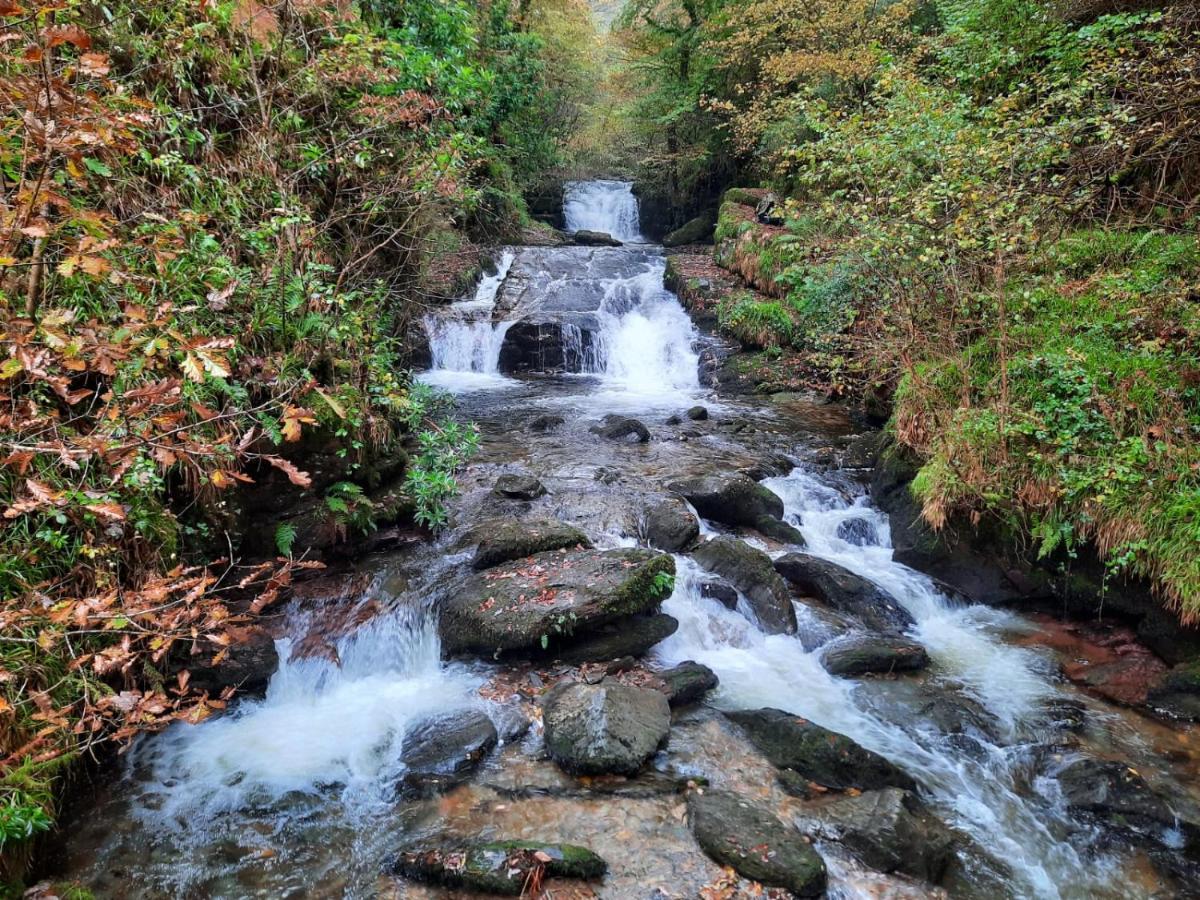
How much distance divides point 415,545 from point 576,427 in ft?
15.6

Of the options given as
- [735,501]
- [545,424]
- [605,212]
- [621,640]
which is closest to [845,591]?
[735,501]

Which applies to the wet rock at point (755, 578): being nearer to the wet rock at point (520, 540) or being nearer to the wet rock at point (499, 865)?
the wet rock at point (520, 540)

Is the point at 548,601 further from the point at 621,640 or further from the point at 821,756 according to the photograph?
the point at 821,756

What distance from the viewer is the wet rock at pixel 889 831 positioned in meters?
3.83

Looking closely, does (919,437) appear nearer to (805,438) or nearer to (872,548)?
(872,548)

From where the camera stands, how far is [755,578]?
262 inches

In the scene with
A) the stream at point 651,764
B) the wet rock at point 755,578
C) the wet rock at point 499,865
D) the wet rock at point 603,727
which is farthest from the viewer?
the wet rock at point 755,578

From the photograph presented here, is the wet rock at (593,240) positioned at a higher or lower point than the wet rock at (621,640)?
higher

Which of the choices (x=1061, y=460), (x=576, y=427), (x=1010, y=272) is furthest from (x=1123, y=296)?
(x=576, y=427)

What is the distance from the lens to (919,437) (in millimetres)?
7941

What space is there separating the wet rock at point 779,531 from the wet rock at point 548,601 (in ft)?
7.12

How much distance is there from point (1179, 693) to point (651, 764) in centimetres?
432

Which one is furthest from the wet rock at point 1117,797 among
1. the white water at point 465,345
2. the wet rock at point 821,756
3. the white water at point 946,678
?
the white water at point 465,345

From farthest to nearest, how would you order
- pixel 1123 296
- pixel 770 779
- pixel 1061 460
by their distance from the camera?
pixel 1123 296 < pixel 1061 460 < pixel 770 779
